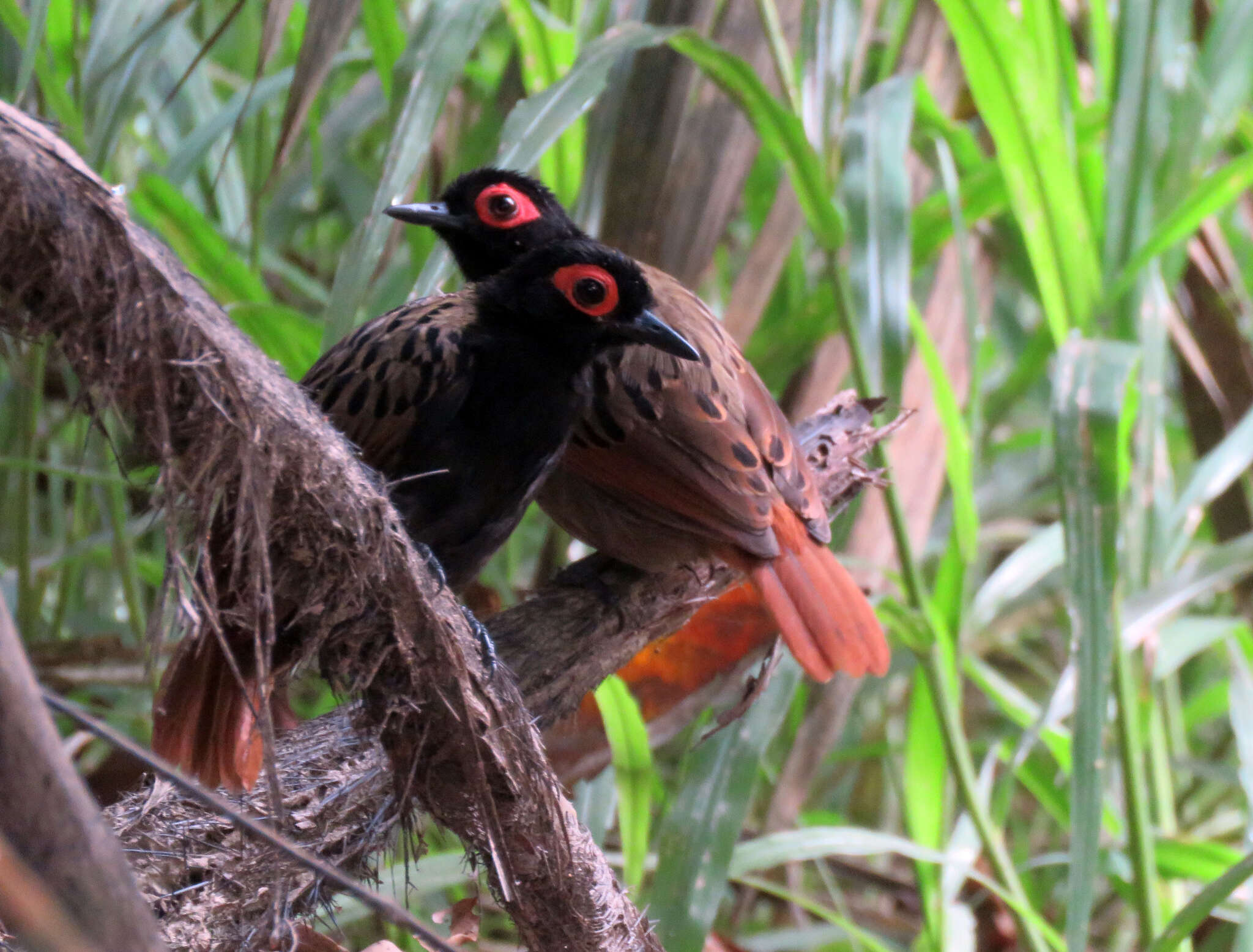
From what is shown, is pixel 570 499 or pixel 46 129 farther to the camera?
pixel 570 499

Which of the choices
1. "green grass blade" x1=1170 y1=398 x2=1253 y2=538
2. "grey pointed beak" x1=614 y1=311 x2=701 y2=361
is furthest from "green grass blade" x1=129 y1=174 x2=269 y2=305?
"green grass blade" x1=1170 y1=398 x2=1253 y2=538

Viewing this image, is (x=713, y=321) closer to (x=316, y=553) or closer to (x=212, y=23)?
(x=316, y=553)

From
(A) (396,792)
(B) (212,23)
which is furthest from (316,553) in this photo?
(B) (212,23)

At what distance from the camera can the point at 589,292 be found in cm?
126

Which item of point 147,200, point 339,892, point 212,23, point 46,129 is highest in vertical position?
point 212,23

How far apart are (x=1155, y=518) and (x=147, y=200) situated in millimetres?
1832

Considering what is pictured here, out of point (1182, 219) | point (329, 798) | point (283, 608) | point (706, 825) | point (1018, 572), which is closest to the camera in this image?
point (283, 608)

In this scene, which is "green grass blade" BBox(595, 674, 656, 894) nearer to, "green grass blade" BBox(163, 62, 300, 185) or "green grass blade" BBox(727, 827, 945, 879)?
"green grass blade" BBox(727, 827, 945, 879)

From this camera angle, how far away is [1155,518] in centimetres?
203

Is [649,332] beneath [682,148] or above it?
beneath

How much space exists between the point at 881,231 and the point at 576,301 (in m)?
0.68

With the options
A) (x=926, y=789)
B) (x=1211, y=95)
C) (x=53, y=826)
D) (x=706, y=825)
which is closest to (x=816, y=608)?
(x=706, y=825)

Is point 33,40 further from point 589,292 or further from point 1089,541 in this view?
point 1089,541

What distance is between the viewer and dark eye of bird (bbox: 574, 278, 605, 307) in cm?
126
